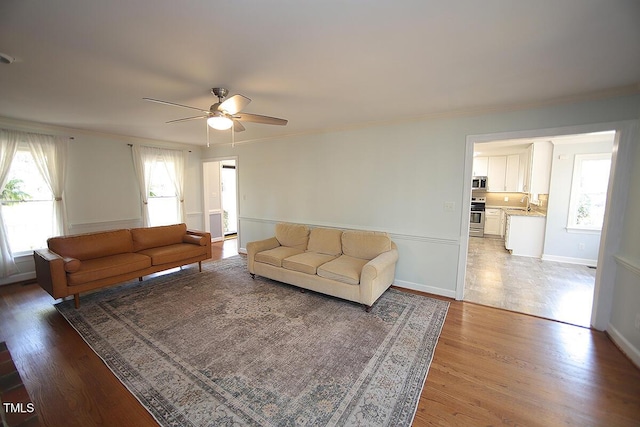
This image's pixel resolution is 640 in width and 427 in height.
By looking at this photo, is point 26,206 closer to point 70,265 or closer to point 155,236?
point 155,236

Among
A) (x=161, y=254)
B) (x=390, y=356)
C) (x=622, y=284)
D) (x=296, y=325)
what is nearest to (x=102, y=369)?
(x=296, y=325)

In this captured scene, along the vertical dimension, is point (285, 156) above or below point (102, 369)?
above

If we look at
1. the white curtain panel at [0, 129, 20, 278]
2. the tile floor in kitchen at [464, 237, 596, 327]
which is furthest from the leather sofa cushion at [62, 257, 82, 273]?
the tile floor in kitchen at [464, 237, 596, 327]

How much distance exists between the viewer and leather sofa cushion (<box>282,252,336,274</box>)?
3408 mm

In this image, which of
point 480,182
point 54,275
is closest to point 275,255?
point 54,275

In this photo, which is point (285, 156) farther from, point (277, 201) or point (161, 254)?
point (161, 254)

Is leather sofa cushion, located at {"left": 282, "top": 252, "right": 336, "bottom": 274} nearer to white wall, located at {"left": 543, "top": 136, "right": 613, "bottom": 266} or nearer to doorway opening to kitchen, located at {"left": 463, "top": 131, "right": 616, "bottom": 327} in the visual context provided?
doorway opening to kitchen, located at {"left": 463, "top": 131, "right": 616, "bottom": 327}

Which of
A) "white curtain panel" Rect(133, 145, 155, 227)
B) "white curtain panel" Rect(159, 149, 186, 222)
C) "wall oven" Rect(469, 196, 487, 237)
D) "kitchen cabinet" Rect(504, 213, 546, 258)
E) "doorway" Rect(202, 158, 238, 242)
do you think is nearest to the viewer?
"white curtain panel" Rect(133, 145, 155, 227)

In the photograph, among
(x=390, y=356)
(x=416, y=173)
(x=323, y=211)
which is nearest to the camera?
(x=390, y=356)

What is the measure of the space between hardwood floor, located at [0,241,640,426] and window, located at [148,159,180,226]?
9.49ft

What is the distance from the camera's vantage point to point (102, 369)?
2.08 metres

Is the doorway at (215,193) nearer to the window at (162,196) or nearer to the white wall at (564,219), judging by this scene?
the window at (162,196)

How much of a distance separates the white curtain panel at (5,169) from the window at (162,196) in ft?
6.17

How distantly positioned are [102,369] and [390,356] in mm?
2421
